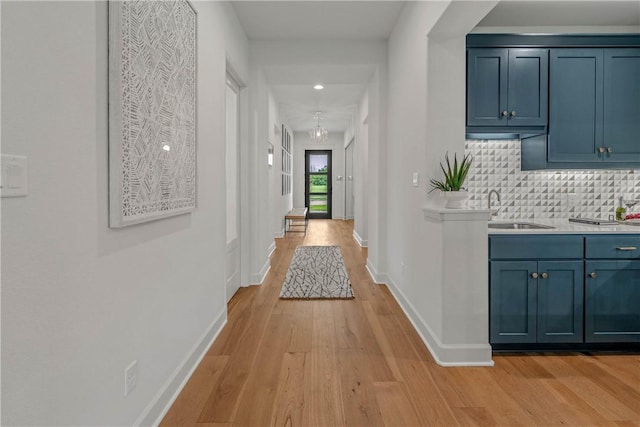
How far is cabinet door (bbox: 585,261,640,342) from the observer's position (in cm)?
247

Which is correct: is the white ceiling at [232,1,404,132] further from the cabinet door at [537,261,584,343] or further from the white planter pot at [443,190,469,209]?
the cabinet door at [537,261,584,343]

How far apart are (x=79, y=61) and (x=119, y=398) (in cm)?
127

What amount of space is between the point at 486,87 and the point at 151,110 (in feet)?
7.64

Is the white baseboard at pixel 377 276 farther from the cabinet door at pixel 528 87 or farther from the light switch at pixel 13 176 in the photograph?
the light switch at pixel 13 176

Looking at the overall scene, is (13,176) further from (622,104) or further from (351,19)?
(622,104)

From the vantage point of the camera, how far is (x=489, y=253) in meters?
2.47

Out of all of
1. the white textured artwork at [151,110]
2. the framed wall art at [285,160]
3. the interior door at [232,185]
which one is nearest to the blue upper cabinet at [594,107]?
the white textured artwork at [151,110]

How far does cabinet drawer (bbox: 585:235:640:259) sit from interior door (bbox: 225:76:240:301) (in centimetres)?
301

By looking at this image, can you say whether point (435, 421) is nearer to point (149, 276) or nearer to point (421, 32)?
point (149, 276)

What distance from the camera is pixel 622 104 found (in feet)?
9.07

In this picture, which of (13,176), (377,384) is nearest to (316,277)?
(377,384)

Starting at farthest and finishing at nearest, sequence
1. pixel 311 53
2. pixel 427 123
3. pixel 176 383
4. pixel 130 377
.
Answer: pixel 311 53 → pixel 427 123 → pixel 176 383 → pixel 130 377

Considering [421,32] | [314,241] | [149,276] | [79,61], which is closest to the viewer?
[79,61]

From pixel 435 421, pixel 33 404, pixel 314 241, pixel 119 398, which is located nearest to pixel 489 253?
pixel 435 421
